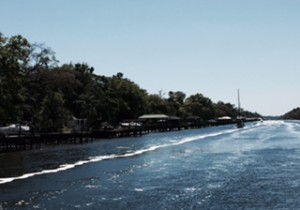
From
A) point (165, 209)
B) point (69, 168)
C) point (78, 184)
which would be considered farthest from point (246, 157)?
point (165, 209)

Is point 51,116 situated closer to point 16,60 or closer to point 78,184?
point 16,60

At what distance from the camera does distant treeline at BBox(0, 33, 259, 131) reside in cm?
6544

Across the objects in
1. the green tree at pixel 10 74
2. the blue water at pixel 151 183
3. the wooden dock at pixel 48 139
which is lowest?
the blue water at pixel 151 183

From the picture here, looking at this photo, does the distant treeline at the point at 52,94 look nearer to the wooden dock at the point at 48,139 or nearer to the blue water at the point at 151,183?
the wooden dock at the point at 48,139

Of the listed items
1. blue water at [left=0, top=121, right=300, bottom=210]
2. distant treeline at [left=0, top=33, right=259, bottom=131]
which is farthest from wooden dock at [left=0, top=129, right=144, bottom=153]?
blue water at [left=0, top=121, right=300, bottom=210]

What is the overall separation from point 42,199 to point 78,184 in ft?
19.2

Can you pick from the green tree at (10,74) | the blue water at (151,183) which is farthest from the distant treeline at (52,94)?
the blue water at (151,183)

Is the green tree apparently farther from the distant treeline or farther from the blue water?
the blue water

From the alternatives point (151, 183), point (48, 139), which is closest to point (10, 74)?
point (48, 139)

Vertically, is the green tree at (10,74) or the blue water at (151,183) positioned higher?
the green tree at (10,74)

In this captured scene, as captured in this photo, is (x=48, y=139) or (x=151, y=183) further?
(x=48, y=139)

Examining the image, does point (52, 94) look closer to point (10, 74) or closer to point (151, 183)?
point (10, 74)

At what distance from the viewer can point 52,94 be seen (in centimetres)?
8825

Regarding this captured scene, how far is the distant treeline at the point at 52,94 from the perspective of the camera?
65438 millimetres
